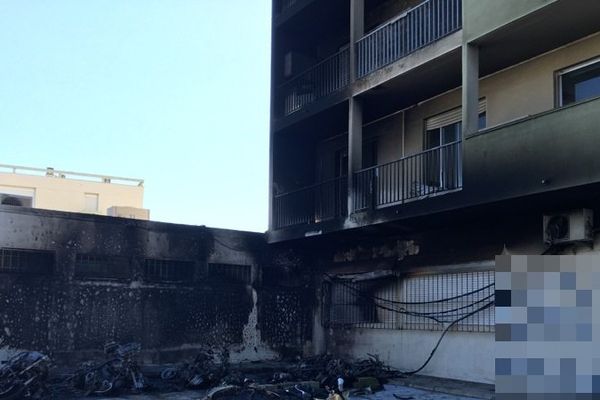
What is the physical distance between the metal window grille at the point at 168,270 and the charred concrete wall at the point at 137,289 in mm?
23

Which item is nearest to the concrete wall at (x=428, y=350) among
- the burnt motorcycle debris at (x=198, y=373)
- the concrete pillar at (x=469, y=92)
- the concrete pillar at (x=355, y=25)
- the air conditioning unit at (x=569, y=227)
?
the air conditioning unit at (x=569, y=227)

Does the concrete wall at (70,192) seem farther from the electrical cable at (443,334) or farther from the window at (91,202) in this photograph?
the electrical cable at (443,334)

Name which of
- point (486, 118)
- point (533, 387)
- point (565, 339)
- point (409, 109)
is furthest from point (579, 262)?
point (409, 109)

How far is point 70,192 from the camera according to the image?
3947 cm

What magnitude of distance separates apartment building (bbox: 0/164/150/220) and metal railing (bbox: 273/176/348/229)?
2209 cm


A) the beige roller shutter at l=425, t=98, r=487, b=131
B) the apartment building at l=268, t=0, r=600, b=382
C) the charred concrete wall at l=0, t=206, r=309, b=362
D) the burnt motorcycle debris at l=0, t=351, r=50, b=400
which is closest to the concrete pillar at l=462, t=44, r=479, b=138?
the apartment building at l=268, t=0, r=600, b=382

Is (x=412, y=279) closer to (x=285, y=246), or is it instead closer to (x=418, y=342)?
(x=418, y=342)

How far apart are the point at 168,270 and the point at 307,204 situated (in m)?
3.89

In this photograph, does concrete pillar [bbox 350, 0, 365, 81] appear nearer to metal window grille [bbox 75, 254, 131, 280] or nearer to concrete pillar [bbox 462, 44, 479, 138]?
concrete pillar [bbox 462, 44, 479, 138]

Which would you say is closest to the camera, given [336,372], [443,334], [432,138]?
[336,372]

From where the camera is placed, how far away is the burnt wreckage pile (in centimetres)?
1023

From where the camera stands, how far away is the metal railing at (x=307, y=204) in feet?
50.3

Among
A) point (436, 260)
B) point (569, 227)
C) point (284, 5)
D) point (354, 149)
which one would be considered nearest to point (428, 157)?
point (354, 149)
